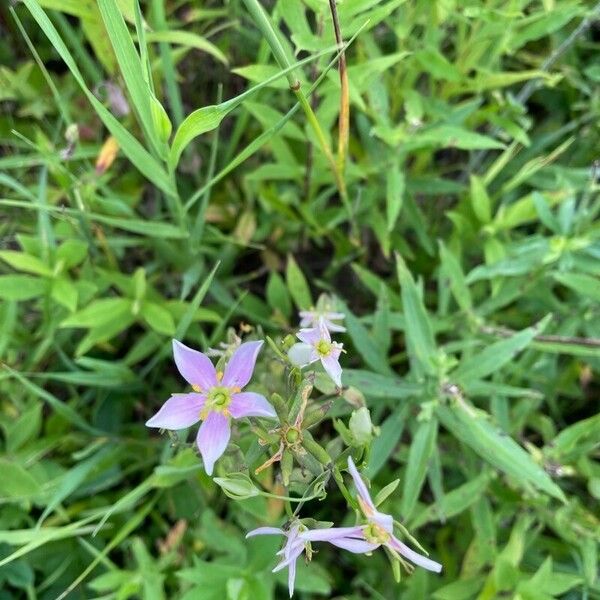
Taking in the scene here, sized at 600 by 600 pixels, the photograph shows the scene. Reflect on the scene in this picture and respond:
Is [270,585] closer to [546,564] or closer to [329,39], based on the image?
[546,564]

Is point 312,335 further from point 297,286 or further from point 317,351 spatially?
point 297,286

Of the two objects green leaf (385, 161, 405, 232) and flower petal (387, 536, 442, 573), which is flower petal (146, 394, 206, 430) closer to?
flower petal (387, 536, 442, 573)

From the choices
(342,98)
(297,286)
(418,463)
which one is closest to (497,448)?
(418,463)

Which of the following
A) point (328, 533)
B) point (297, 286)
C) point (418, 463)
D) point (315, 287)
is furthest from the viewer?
point (315, 287)

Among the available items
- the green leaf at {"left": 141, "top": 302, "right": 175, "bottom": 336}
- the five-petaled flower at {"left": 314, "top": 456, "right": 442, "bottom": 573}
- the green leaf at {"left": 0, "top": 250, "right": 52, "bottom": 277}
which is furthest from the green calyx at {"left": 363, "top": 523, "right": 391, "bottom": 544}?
the green leaf at {"left": 0, "top": 250, "right": 52, "bottom": 277}

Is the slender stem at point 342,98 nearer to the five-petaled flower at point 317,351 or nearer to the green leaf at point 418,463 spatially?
the five-petaled flower at point 317,351

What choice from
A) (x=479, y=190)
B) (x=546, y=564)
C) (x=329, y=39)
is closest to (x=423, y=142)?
(x=479, y=190)

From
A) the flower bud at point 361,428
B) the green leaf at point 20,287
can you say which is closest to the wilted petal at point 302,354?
the flower bud at point 361,428
